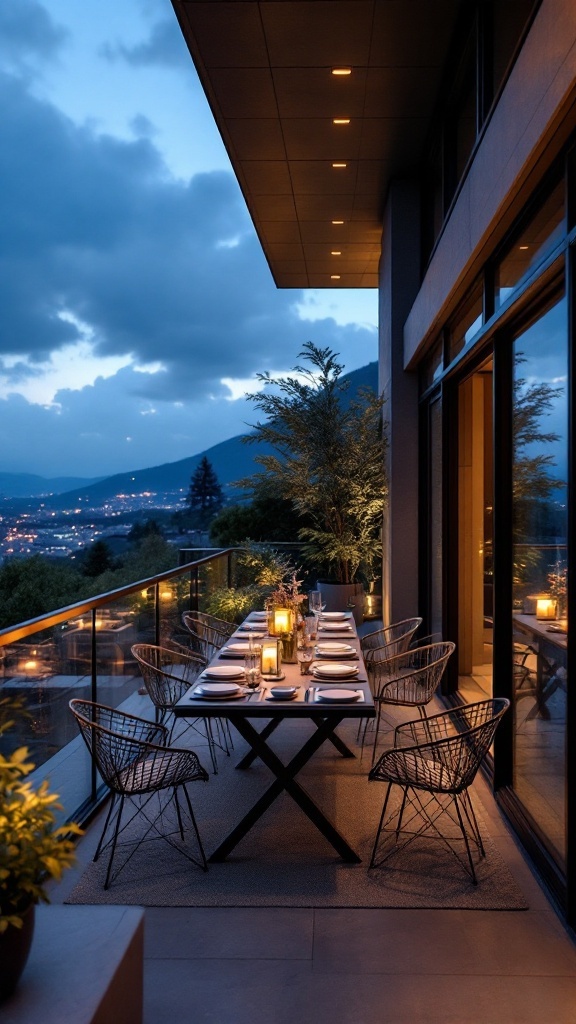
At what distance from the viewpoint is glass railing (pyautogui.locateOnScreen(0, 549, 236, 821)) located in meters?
3.54

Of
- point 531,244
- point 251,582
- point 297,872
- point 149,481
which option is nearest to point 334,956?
point 297,872

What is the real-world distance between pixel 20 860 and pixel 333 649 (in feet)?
9.97

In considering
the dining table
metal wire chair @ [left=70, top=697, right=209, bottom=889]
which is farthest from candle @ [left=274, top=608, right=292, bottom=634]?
metal wire chair @ [left=70, top=697, right=209, bottom=889]

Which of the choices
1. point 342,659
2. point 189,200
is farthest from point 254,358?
point 342,659

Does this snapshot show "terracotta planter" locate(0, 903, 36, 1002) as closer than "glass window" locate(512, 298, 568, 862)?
Yes

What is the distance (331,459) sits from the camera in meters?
9.76

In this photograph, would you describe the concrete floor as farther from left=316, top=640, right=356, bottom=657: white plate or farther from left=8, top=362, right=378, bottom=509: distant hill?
left=8, top=362, right=378, bottom=509: distant hill

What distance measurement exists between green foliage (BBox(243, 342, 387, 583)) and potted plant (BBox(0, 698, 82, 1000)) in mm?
7868

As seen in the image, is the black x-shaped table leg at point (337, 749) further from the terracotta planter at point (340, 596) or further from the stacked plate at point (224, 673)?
the terracotta planter at point (340, 596)

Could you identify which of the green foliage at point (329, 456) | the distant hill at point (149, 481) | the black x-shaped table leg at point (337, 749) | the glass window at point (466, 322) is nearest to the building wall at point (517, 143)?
the glass window at point (466, 322)

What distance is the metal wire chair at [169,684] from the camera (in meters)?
4.72

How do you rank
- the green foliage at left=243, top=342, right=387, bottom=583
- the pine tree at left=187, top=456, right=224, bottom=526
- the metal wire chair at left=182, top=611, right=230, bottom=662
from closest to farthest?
1. the metal wire chair at left=182, top=611, right=230, bottom=662
2. the green foliage at left=243, top=342, right=387, bottom=583
3. the pine tree at left=187, top=456, right=224, bottom=526

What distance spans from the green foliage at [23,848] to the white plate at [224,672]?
2190 millimetres

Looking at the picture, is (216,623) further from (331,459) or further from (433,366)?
(331,459)
